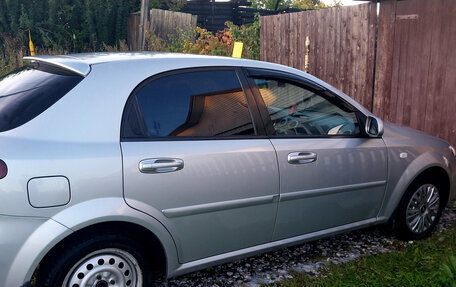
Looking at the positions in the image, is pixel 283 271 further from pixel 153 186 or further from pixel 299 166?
pixel 153 186

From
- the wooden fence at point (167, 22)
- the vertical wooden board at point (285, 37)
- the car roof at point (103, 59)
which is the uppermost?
the wooden fence at point (167, 22)

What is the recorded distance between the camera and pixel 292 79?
12.1 feet

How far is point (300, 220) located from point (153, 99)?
1456 millimetres

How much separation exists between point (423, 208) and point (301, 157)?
64.1 inches

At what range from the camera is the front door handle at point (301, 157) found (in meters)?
3.40

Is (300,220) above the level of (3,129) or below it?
below

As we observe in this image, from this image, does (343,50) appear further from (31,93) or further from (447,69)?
(31,93)

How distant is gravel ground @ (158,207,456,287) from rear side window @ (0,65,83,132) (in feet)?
5.52

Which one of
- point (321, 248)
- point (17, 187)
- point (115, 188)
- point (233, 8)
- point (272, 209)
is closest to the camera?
point (17, 187)

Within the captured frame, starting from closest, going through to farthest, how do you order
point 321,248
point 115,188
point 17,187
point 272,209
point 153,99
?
point 17,187
point 115,188
point 153,99
point 272,209
point 321,248

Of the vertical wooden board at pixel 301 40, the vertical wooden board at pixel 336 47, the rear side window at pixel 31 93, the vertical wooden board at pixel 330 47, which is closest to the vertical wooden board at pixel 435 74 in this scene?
the vertical wooden board at pixel 336 47

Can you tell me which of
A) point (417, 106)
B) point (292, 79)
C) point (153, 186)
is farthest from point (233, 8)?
point (153, 186)

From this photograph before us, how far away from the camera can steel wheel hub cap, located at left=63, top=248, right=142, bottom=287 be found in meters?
2.67

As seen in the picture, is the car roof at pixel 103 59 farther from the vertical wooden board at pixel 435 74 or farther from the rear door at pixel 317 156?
the vertical wooden board at pixel 435 74
